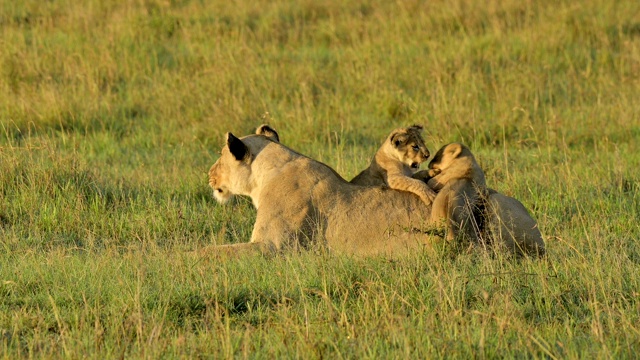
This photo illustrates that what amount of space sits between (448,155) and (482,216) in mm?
460

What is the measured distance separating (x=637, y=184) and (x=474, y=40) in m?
Result: 5.32

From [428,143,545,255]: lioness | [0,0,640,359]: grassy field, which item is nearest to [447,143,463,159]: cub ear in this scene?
[428,143,545,255]: lioness

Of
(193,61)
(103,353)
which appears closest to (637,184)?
(103,353)

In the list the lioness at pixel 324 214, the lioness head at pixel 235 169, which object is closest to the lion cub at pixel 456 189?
the lioness at pixel 324 214

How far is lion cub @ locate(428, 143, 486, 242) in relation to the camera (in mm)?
5801

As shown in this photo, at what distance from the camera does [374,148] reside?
9.87 meters

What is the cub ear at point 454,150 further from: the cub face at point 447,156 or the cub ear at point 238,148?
the cub ear at point 238,148

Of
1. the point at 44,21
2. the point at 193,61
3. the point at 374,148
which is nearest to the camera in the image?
the point at 374,148

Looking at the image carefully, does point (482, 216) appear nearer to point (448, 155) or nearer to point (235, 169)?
point (448, 155)

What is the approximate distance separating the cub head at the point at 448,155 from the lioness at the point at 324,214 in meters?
0.24

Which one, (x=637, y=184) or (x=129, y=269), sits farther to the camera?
(x=637, y=184)

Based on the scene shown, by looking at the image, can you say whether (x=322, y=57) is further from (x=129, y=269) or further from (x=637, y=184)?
(x=129, y=269)

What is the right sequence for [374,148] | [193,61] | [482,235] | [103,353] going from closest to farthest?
[103,353]
[482,235]
[374,148]
[193,61]

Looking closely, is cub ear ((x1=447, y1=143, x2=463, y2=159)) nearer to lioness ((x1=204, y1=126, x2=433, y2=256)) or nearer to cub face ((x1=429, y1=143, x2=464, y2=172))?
cub face ((x1=429, y1=143, x2=464, y2=172))
